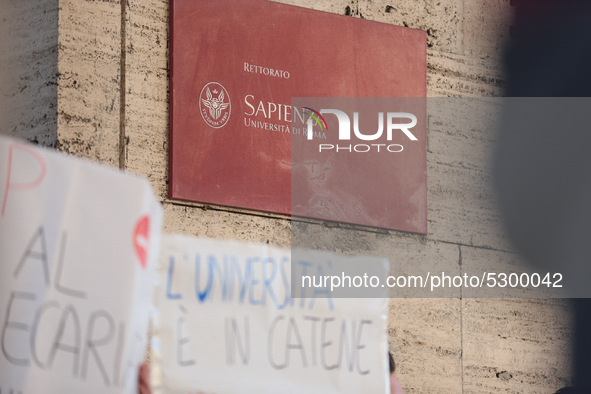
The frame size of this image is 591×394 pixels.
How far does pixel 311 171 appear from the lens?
20.9ft

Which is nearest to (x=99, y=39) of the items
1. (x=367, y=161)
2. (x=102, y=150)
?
(x=102, y=150)

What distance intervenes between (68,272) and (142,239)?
28cm

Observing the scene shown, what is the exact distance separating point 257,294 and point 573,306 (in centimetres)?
449

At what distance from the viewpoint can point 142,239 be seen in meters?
2.86

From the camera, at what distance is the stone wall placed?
18.6 feet

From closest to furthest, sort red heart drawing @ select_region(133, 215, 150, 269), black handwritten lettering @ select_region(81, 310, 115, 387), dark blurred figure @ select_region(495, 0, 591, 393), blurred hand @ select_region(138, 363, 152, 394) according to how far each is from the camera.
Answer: black handwritten lettering @ select_region(81, 310, 115, 387)
red heart drawing @ select_region(133, 215, 150, 269)
blurred hand @ select_region(138, 363, 152, 394)
dark blurred figure @ select_region(495, 0, 591, 393)

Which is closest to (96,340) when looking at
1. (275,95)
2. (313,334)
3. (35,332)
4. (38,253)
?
(35,332)

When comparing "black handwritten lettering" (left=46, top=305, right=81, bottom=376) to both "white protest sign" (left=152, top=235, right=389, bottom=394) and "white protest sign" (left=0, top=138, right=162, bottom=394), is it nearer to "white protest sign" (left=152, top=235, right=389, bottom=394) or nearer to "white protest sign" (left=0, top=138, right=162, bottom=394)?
"white protest sign" (left=0, top=138, right=162, bottom=394)

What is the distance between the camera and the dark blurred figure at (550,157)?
7285 mm

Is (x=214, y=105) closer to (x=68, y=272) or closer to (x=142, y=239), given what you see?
(x=142, y=239)

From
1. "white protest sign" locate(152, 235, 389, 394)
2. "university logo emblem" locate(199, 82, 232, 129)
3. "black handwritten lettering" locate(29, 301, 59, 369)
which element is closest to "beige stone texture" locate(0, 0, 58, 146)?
"university logo emblem" locate(199, 82, 232, 129)

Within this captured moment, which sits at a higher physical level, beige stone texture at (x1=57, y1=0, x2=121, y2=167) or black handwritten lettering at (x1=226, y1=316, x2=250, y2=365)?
beige stone texture at (x1=57, y1=0, x2=121, y2=167)

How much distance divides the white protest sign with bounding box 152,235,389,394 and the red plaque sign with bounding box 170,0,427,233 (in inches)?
93.2

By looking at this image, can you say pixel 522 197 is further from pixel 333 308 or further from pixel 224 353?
pixel 224 353
